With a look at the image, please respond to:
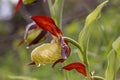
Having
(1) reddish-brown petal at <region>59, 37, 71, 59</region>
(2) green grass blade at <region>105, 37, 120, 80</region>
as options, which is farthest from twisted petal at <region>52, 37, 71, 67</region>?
(2) green grass blade at <region>105, 37, 120, 80</region>

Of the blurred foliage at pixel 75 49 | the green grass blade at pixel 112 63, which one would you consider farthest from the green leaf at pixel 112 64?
the blurred foliage at pixel 75 49

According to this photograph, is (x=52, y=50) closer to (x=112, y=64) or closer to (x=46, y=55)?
(x=46, y=55)

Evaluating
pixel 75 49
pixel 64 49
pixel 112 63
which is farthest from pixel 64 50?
pixel 75 49

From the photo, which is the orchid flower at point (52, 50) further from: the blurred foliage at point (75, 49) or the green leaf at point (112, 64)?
the blurred foliage at point (75, 49)

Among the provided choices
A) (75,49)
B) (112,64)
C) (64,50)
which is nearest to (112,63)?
(112,64)

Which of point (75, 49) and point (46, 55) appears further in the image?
point (75, 49)

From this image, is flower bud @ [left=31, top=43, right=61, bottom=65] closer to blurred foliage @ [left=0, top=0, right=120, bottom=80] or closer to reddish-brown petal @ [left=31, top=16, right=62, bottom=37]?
reddish-brown petal @ [left=31, top=16, right=62, bottom=37]

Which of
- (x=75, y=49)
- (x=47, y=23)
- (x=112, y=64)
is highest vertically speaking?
(x=47, y=23)

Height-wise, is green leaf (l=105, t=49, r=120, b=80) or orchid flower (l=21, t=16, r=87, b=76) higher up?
orchid flower (l=21, t=16, r=87, b=76)

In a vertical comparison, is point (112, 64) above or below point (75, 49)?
above

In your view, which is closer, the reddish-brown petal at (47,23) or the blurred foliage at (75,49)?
the reddish-brown petal at (47,23)

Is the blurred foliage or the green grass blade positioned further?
the blurred foliage

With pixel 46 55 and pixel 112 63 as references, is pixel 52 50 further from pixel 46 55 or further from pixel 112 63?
pixel 112 63
